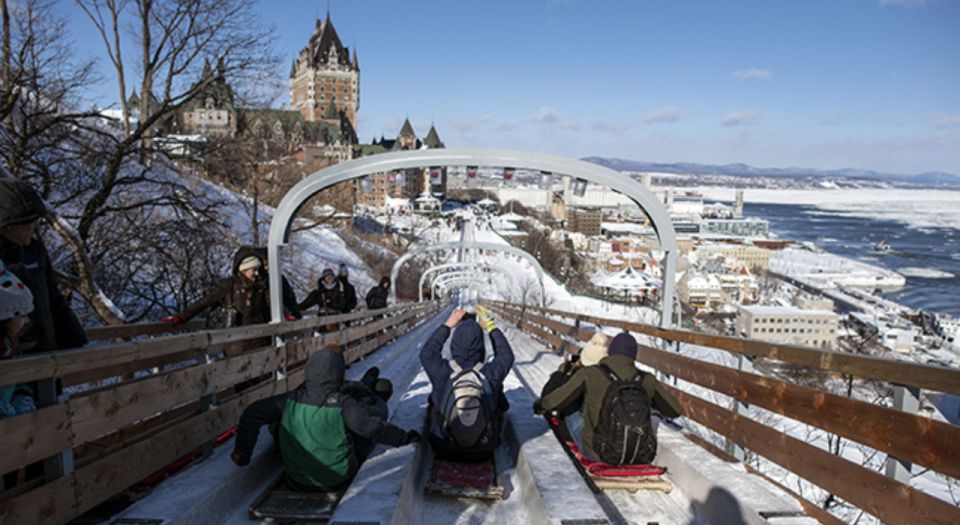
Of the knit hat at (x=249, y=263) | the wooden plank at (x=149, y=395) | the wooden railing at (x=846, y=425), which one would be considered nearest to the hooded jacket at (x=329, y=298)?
the knit hat at (x=249, y=263)

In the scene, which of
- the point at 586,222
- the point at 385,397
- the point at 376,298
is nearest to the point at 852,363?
the point at 385,397

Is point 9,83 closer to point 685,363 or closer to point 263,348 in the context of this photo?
Result: point 263,348

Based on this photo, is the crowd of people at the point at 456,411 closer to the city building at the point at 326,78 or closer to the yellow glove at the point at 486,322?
the yellow glove at the point at 486,322

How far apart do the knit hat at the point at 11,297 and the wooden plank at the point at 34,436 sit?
0.47 m

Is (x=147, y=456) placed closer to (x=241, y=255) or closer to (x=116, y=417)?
(x=116, y=417)

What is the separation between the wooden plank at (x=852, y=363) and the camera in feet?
9.13

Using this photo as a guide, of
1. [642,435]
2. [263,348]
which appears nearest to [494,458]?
[642,435]

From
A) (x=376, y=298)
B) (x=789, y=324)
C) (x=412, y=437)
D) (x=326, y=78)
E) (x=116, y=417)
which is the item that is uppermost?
(x=326, y=78)

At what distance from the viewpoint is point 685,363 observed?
5.66 meters

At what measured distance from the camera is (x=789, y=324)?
5609 cm

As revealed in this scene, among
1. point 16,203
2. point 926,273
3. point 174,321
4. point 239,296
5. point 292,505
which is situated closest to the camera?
point 16,203

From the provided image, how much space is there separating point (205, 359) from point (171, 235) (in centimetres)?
1067

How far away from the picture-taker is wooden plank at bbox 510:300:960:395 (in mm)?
2783

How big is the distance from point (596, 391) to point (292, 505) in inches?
86.5
